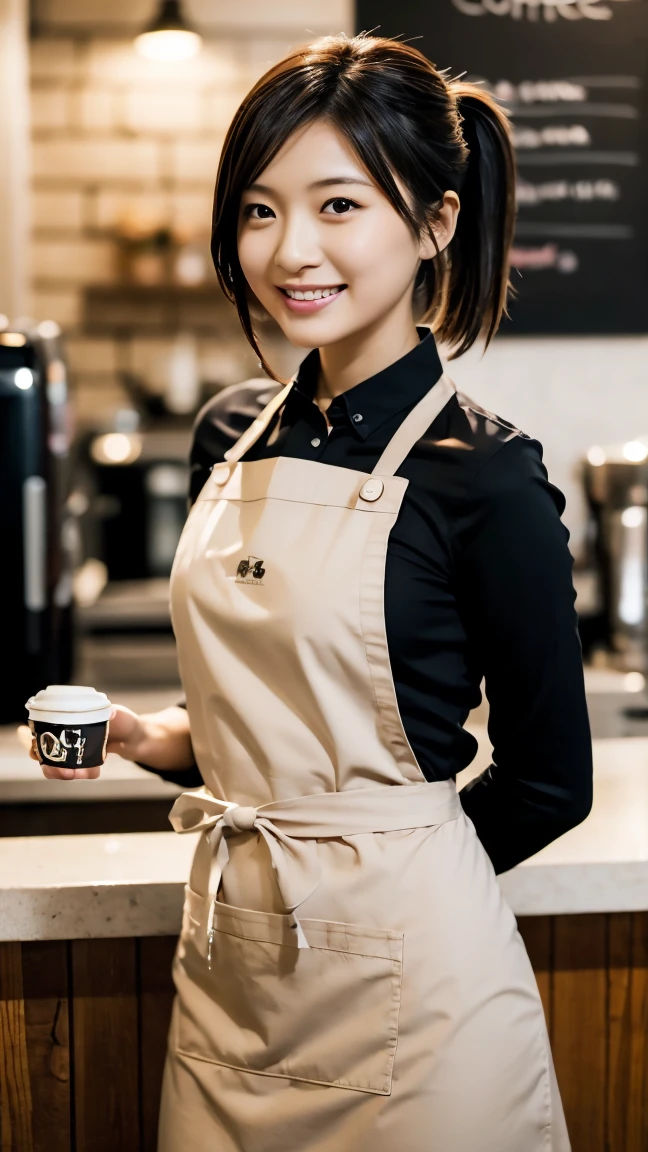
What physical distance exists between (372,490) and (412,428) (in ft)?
0.25

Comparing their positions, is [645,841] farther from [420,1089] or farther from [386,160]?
[386,160]

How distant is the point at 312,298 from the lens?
0.98 metres

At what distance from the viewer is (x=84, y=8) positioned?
415 centimetres

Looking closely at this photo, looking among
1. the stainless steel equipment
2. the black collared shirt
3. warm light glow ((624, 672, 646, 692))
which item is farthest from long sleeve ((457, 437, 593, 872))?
the stainless steel equipment

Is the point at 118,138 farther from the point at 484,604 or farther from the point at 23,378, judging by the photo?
the point at 484,604

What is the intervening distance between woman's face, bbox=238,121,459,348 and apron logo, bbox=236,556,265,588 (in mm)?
193

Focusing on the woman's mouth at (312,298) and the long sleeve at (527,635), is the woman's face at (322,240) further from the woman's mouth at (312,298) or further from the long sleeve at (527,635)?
the long sleeve at (527,635)

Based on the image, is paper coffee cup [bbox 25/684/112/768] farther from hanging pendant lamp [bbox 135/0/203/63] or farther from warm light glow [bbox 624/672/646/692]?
hanging pendant lamp [bbox 135/0/203/63]

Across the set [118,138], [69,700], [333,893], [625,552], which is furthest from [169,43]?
[333,893]

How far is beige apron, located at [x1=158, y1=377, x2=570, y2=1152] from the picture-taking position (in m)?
0.96

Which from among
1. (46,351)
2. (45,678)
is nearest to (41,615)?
(45,678)

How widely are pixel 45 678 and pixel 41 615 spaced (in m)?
0.10

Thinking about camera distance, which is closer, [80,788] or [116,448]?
[80,788]

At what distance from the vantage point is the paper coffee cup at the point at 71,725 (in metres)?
0.99
